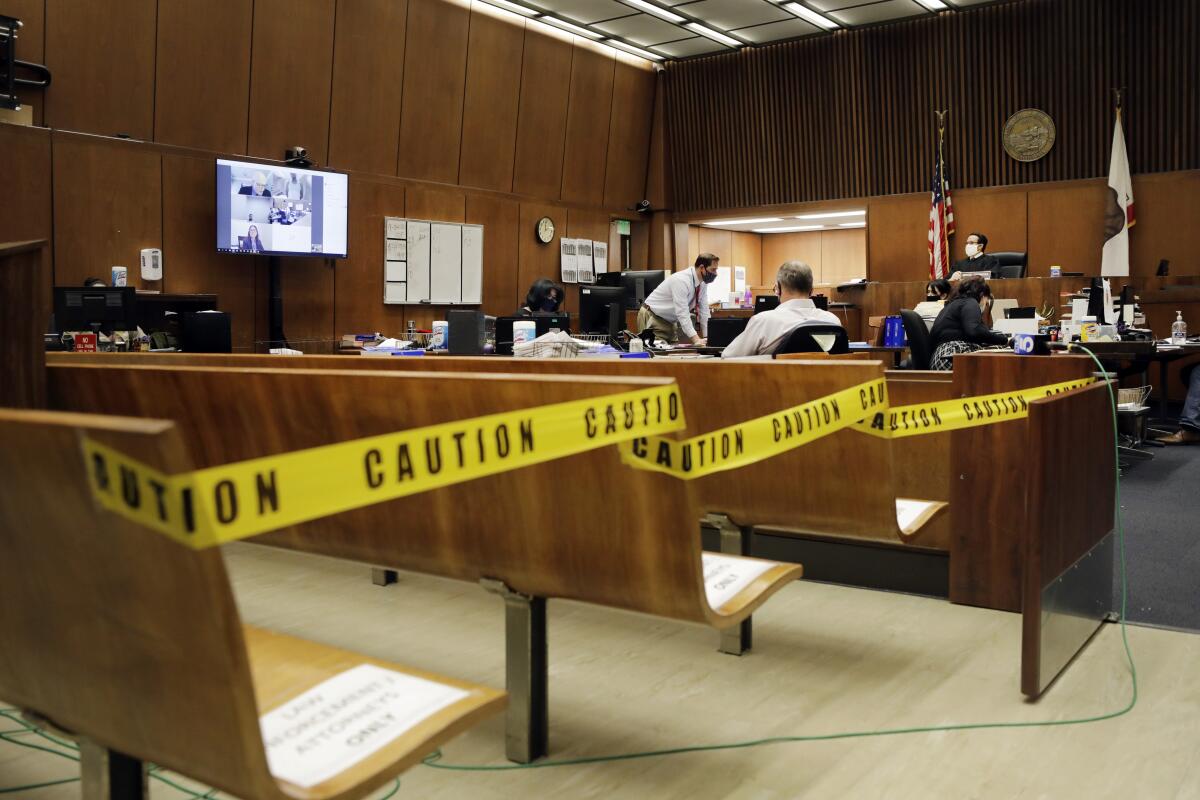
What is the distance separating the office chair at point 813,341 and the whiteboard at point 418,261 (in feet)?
19.9

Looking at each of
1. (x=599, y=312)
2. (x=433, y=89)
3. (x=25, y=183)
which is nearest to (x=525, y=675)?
(x=599, y=312)

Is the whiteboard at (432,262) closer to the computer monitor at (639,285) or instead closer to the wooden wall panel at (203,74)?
the wooden wall panel at (203,74)

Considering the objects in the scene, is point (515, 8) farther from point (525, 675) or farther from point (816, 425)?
point (525, 675)

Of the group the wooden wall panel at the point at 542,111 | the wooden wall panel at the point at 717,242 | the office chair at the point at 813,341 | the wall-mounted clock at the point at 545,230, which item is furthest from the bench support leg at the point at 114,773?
the wooden wall panel at the point at 717,242

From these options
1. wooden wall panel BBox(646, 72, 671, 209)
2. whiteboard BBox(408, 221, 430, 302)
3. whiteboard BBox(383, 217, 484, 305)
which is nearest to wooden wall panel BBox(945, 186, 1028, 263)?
wooden wall panel BBox(646, 72, 671, 209)

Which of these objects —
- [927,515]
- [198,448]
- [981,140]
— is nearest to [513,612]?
[198,448]

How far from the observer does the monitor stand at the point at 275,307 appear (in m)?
8.07

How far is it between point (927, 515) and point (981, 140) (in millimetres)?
8735

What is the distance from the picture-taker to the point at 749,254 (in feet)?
47.4

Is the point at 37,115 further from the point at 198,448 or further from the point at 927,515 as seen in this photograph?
the point at 927,515

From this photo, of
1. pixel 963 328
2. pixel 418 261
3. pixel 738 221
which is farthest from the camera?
pixel 738 221

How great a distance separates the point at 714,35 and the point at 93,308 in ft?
23.9

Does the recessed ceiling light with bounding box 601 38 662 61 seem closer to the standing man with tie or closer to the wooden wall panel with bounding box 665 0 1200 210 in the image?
the wooden wall panel with bounding box 665 0 1200 210

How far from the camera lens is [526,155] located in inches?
408
